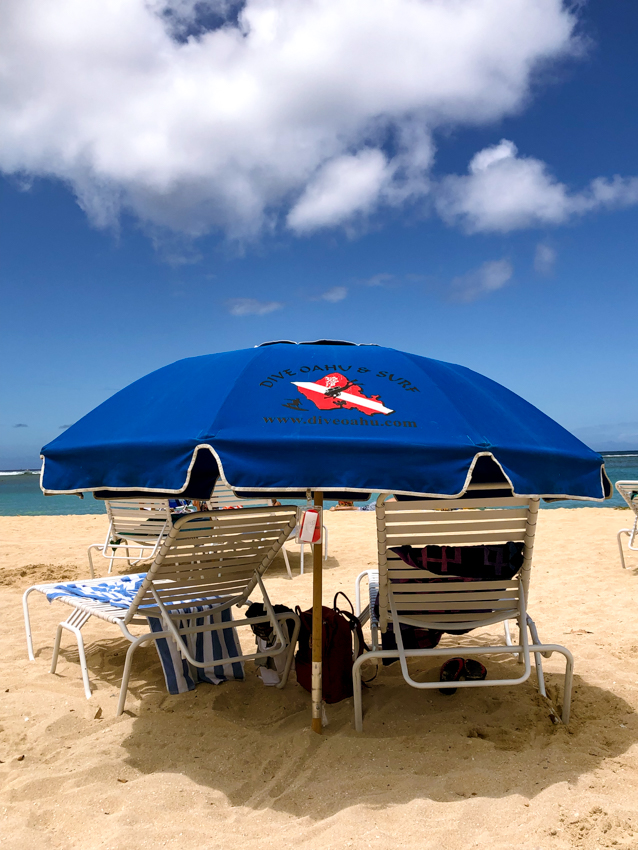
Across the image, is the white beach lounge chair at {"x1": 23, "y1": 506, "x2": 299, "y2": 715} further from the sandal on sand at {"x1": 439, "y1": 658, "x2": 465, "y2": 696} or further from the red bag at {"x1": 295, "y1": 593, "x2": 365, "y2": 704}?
the sandal on sand at {"x1": 439, "y1": 658, "x2": 465, "y2": 696}

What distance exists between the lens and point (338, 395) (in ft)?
8.75

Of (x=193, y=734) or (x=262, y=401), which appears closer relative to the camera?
(x=262, y=401)

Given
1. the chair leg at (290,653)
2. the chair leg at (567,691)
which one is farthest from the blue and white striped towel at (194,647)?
the chair leg at (567,691)

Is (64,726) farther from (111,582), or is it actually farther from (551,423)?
(551,423)

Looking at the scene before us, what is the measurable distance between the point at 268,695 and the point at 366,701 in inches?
22.7

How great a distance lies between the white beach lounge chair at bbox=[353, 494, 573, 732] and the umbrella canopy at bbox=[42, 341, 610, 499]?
1.40 ft

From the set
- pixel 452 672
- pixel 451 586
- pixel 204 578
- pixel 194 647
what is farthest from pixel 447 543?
→ pixel 194 647

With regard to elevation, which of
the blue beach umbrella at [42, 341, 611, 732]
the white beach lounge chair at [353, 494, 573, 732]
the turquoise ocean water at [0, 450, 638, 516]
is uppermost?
the blue beach umbrella at [42, 341, 611, 732]

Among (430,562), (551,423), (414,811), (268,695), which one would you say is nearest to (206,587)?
(268,695)

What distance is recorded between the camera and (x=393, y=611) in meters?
3.08

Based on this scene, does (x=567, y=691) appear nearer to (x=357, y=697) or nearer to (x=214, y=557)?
(x=357, y=697)

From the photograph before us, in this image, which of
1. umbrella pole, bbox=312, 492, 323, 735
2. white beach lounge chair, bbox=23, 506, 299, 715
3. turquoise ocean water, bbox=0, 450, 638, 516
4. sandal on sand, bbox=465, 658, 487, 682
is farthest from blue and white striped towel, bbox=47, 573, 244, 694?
turquoise ocean water, bbox=0, 450, 638, 516

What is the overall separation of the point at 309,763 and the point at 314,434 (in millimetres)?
1514

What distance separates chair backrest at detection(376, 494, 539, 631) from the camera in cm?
293
